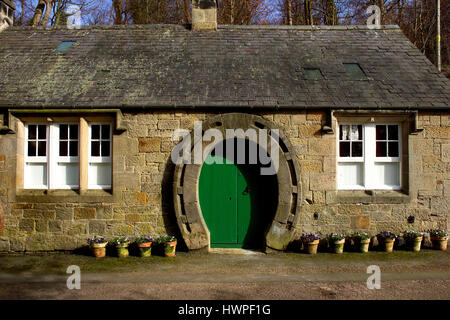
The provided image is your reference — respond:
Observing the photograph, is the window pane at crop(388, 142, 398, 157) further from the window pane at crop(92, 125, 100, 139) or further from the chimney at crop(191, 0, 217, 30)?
the window pane at crop(92, 125, 100, 139)

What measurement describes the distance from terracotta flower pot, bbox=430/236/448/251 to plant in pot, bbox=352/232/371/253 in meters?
1.39

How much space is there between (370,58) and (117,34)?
262 inches

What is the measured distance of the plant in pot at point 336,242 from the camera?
6766 mm

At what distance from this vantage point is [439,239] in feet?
22.7

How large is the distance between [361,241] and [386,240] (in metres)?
0.51

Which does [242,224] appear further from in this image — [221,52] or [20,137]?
[20,137]

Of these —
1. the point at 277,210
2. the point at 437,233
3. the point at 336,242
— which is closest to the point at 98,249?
the point at 277,210

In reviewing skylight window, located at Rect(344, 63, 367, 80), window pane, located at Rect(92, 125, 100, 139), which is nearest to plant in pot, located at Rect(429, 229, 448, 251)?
skylight window, located at Rect(344, 63, 367, 80)

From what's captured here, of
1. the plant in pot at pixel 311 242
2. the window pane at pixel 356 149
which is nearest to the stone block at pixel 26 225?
the plant in pot at pixel 311 242

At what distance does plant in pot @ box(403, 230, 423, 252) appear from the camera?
6.86 m

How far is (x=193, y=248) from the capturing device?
6.82 metres

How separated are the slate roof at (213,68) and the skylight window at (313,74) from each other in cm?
11

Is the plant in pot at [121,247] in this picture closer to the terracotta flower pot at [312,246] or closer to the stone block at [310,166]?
the terracotta flower pot at [312,246]
